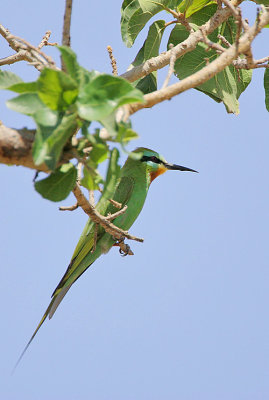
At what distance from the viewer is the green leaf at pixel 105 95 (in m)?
1.59

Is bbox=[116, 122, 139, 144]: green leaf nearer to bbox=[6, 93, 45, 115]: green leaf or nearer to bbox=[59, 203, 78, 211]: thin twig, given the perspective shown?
bbox=[6, 93, 45, 115]: green leaf

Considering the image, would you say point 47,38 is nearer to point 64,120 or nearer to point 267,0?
point 267,0

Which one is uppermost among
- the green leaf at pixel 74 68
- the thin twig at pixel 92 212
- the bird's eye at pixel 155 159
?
the green leaf at pixel 74 68

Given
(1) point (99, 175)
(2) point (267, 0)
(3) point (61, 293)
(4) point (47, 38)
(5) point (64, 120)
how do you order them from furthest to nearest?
(3) point (61, 293), (4) point (47, 38), (2) point (267, 0), (1) point (99, 175), (5) point (64, 120)

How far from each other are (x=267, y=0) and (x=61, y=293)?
203 centimetres

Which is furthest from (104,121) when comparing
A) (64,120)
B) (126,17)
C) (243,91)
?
(243,91)

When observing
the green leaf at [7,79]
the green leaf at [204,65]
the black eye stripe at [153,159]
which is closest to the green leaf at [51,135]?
the green leaf at [7,79]

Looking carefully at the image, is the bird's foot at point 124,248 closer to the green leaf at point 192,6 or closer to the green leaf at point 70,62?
→ the green leaf at point 192,6

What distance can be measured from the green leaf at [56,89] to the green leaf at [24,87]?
0.05m

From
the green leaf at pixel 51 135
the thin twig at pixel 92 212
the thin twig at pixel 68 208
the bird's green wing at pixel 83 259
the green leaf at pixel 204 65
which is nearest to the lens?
the green leaf at pixel 51 135

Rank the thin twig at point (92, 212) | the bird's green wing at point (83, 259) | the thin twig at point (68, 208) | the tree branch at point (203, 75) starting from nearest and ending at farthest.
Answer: the tree branch at point (203, 75) < the thin twig at point (92, 212) < the thin twig at point (68, 208) < the bird's green wing at point (83, 259)

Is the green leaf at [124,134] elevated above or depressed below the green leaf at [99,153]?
above

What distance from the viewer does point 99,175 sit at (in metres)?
1.76

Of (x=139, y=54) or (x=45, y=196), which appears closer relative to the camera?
(x=45, y=196)
